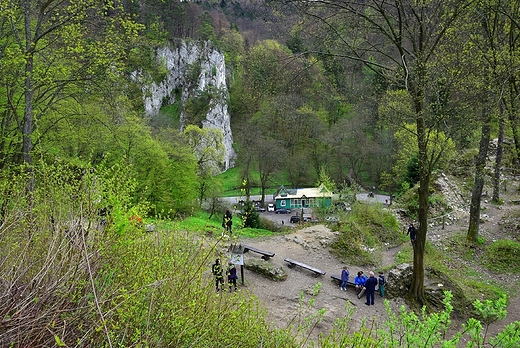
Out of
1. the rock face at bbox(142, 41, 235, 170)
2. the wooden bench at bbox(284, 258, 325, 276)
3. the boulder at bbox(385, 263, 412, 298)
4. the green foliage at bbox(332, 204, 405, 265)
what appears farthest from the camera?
the rock face at bbox(142, 41, 235, 170)

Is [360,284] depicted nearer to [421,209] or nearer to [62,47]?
[421,209]

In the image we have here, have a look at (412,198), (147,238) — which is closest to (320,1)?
(147,238)

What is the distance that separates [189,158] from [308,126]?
88.2ft

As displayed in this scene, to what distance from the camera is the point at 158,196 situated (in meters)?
22.2

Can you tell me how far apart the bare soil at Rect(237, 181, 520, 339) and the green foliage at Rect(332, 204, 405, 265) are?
473mm

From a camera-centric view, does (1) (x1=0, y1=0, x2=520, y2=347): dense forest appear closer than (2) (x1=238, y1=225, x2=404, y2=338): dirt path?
Yes

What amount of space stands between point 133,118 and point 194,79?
131 feet

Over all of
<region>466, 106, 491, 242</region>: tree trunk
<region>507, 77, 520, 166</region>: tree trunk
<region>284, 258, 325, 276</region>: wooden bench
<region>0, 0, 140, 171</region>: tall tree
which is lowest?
<region>284, 258, 325, 276</region>: wooden bench

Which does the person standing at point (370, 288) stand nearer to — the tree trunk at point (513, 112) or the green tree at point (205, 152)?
the tree trunk at point (513, 112)

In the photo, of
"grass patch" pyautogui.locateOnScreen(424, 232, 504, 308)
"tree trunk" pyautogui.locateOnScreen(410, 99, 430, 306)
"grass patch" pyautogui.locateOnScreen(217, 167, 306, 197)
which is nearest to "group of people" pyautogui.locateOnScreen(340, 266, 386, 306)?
"tree trunk" pyautogui.locateOnScreen(410, 99, 430, 306)

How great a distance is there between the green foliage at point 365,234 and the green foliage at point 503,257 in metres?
3.74

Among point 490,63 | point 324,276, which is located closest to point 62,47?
point 324,276

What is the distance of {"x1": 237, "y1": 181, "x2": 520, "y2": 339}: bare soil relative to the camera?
9.76 m

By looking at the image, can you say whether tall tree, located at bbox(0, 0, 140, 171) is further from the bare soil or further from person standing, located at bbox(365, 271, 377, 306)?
person standing, located at bbox(365, 271, 377, 306)
